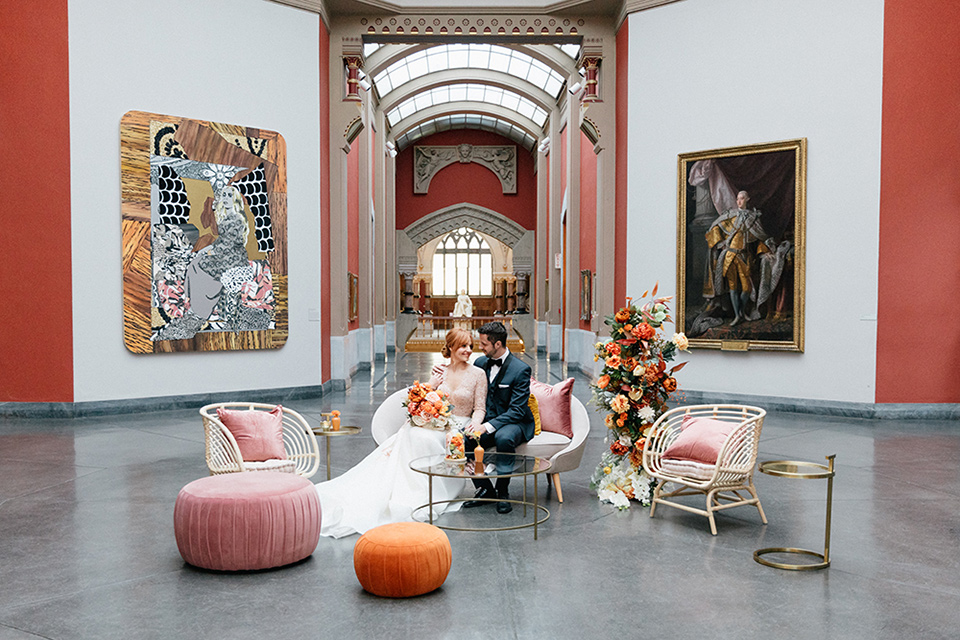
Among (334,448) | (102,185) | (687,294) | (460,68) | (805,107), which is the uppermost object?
(460,68)

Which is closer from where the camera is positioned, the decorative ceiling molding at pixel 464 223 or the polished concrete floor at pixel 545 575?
the polished concrete floor at pixel 545 575

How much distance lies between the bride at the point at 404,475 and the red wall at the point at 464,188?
69.1ft

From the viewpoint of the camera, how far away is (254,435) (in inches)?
223

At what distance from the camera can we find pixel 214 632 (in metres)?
3.55

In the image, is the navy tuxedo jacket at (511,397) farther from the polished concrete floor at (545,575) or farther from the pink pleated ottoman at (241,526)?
the pink pleated ottoman at (241,526)

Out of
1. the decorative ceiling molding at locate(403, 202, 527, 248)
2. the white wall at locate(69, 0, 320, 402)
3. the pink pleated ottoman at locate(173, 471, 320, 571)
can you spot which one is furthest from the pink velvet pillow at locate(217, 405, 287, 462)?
the decorative ceiling molding at locate(403, 202, 527, 248)

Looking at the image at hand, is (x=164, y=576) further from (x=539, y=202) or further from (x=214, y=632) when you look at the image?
(x=539, y=202)

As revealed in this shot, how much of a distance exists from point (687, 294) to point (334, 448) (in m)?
6.18

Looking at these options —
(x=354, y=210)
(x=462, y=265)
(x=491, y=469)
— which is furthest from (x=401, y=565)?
(x=462, y=265)

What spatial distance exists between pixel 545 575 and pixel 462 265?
116ft

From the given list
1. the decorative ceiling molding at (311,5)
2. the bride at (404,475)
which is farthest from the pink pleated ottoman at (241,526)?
the decorative ceiling molding at (311,5)

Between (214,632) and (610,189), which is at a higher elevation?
(610,189)

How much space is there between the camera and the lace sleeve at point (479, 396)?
239 inches

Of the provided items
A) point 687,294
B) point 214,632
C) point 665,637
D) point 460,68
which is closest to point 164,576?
point 214,632
